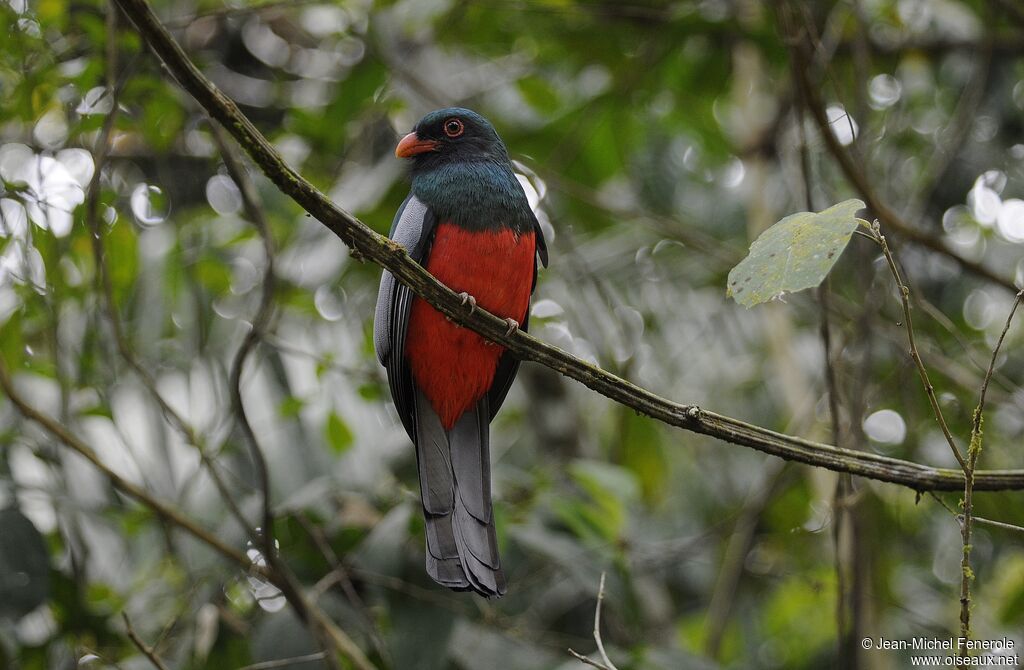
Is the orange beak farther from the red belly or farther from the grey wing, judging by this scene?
the red belly

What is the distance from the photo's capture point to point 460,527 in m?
2.66

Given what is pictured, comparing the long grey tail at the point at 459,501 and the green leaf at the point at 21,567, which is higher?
the long grey tail at the point at 459,501

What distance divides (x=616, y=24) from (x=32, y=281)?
11.3 feet

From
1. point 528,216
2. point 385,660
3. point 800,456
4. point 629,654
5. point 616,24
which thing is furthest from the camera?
point 616,24

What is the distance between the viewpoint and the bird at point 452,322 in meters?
3.02

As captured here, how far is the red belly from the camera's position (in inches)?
120

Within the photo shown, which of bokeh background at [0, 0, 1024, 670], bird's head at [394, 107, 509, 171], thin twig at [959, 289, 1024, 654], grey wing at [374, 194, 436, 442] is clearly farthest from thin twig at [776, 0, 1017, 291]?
thin twig at [959, 289, 1024, 654]

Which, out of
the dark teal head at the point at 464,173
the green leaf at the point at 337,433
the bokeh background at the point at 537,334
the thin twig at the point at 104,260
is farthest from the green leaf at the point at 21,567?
the dark teal head at the point at 464,173

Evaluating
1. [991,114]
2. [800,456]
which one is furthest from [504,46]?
[800,456]

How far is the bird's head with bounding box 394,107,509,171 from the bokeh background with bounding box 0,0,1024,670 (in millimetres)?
655

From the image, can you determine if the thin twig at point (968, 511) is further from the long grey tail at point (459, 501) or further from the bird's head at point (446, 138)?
the bird's head at point (446, 138)

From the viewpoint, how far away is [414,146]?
11.6 ft

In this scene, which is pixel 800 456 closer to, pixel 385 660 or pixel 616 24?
pixel 385 660

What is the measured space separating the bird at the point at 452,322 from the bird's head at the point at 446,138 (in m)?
0.13
